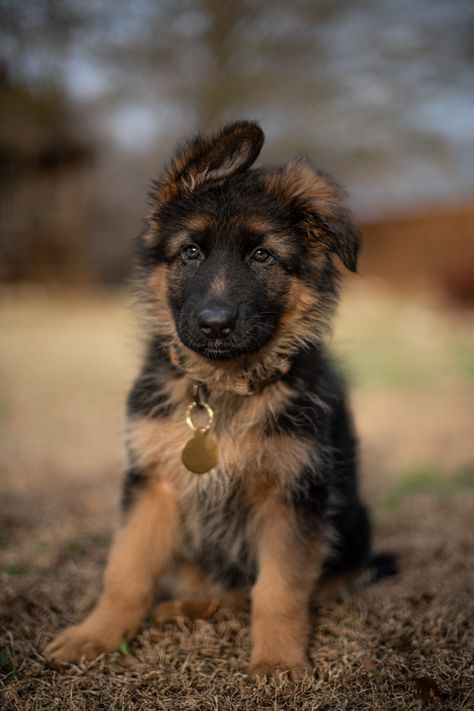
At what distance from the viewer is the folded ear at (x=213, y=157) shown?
2.79 metres

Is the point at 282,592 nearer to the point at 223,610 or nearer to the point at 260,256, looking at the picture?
the point at 223,610

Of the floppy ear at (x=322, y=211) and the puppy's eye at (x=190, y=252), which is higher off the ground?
the floppy ear at (x=322, y=211)

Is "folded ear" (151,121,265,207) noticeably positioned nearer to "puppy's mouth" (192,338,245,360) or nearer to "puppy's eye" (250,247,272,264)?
"puppy's eye" (250,247,272,264)

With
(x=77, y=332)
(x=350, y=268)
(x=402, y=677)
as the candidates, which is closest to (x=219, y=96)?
(x=77, y=332)

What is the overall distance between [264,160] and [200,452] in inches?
331

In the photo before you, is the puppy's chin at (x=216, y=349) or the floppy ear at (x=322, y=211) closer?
the puppy's chin at (x=216, y=349)

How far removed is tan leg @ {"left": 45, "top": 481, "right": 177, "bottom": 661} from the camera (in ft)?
8.86

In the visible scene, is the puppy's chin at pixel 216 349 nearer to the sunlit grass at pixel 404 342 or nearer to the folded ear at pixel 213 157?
the folded ear at pixel 213 157

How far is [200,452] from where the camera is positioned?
2.80m

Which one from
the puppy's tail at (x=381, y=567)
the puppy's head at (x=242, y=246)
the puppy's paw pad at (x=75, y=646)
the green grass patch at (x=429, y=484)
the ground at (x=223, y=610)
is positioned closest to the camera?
the ground at (x=223, y=610)

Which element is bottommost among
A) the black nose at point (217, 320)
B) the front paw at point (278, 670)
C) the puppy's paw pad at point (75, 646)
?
the puppy's paw pad at point (75, 646)

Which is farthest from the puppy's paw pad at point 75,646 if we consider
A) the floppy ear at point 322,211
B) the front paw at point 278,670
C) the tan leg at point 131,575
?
the floppy ear at point 322,211

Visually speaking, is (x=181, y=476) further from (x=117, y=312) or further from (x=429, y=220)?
(x=429, y=220)

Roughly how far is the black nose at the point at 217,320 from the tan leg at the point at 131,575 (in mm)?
746
